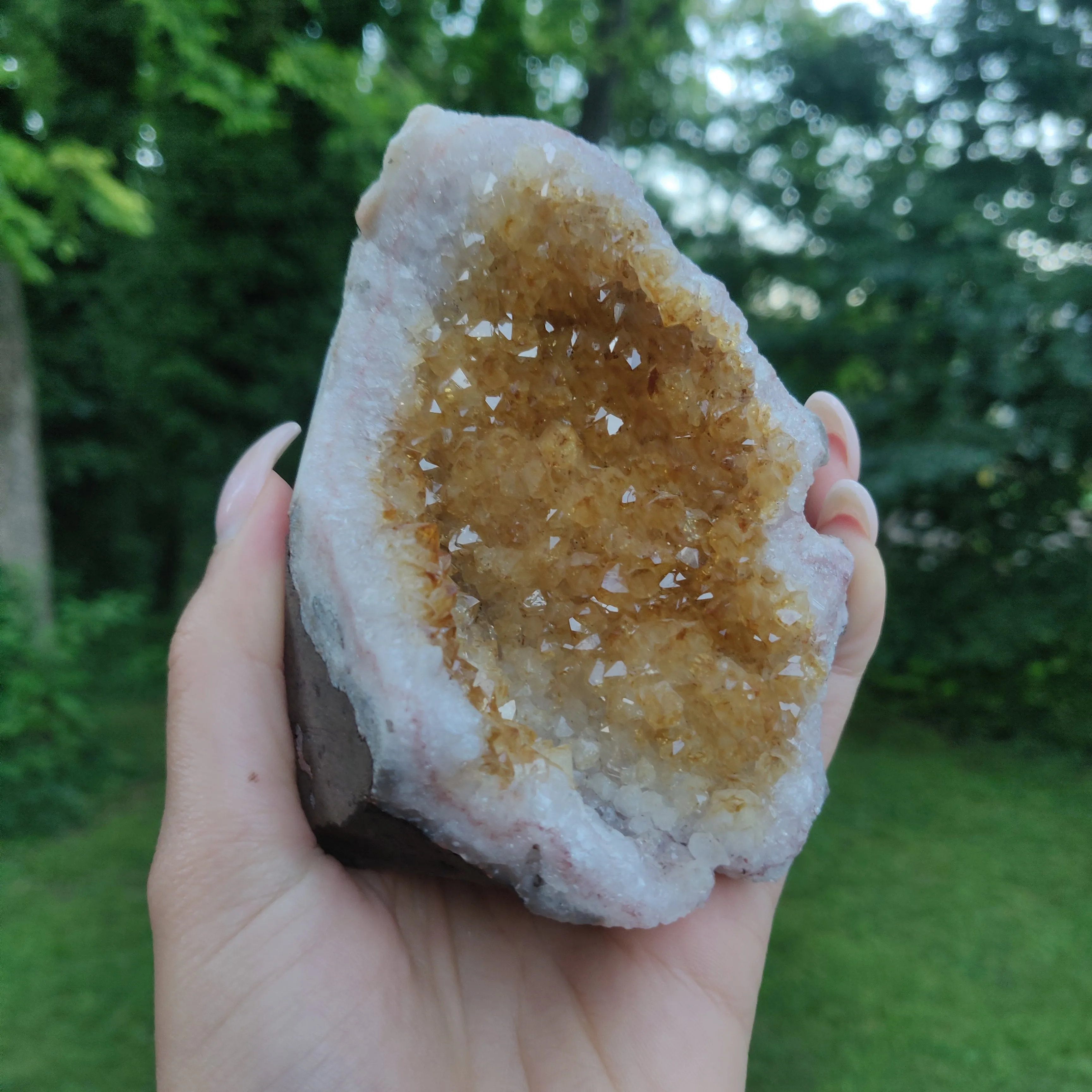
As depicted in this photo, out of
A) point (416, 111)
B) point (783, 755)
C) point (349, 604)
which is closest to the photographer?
point (349, 604)

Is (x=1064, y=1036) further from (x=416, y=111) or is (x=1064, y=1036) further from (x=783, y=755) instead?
(x=416, y=111)

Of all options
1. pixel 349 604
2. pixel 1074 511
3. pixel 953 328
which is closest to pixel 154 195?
pixel 953 328

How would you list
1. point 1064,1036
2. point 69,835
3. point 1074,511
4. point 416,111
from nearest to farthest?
1. point 416,111
2. point 1064,1036
3. point 69,835
4. point 1074,511

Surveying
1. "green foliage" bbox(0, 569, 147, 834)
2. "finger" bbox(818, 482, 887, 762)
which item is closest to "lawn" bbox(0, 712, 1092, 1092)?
"green foliage" bbox(0, 569, 147, 834)

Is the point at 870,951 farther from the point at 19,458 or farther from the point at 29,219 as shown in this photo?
the point at 19,458

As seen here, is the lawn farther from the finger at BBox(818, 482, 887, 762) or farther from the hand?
the finger at BBox(818, 482, 887, 762)

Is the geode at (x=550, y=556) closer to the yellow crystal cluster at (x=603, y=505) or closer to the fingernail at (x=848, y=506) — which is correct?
the yellow crystal cluster at (x=603, y=505)
